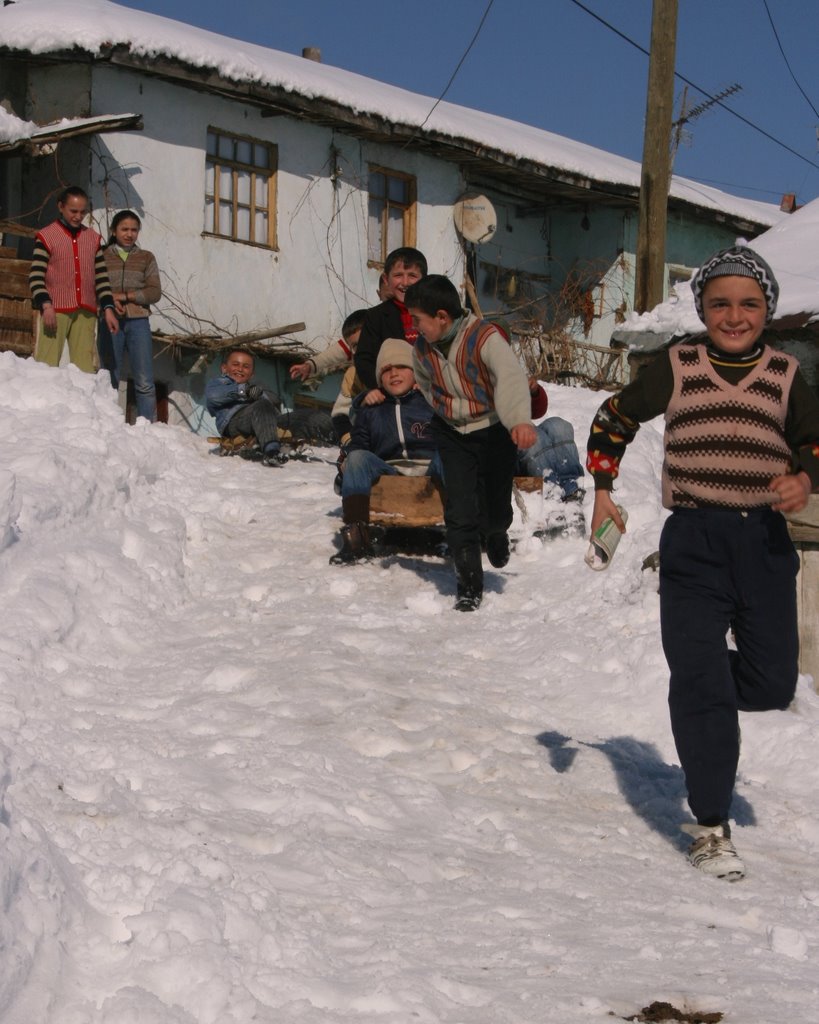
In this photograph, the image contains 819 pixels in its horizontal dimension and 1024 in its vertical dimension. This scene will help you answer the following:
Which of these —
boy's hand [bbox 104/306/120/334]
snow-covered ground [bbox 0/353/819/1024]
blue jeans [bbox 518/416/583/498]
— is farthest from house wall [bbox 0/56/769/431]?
blue jeans [bbox 518/416/583/498]

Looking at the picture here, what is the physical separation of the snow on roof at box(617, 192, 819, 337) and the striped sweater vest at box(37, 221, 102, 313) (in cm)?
440

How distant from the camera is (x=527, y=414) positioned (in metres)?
7.14

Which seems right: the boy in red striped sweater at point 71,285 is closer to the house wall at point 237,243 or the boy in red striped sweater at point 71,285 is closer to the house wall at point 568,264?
the house wall at point 237,243

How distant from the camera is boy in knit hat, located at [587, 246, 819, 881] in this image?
4.48m

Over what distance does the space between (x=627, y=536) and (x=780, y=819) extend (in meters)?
3.73

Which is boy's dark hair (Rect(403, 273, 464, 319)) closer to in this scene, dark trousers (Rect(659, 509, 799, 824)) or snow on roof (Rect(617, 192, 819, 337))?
dark trousers (Rect(659, 509, 799, 824))

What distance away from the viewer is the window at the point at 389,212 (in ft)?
63.1

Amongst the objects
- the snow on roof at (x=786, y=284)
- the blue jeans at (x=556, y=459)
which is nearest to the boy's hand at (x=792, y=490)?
the blue jeans at (x=556, y=459)

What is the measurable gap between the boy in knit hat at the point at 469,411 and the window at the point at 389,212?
1163 cm

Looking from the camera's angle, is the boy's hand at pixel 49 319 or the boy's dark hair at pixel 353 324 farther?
the boy's hand at pixel 49 319

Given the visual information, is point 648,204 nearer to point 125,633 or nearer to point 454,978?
point 125,633

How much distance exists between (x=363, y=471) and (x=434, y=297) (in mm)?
1664

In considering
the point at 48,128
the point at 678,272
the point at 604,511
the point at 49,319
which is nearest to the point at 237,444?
the point at 49,319

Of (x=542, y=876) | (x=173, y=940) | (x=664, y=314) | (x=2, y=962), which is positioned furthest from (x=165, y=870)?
(x=664, y=314)
